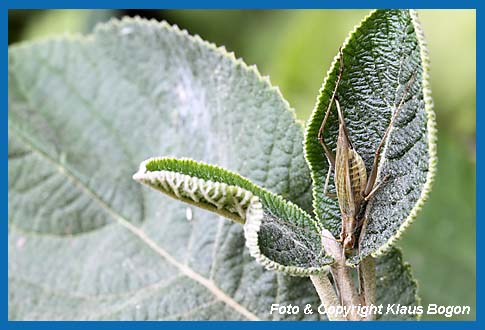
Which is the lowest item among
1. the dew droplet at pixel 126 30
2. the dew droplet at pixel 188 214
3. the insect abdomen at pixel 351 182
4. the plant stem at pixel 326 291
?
the plant stem at pixel 326 291

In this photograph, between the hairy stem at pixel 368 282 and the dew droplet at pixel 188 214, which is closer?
the hairy stem at pixel 368 282

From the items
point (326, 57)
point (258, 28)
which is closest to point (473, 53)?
point (326, 57)

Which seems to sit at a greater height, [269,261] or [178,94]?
[178,94]

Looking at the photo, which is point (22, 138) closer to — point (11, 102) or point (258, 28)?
point (11, 102)

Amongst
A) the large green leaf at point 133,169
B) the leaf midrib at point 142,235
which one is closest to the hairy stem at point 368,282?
the large green leaf at point 133,169

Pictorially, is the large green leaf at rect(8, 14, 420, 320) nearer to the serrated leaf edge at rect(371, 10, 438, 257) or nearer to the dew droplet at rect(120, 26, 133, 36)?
the dew droplet at rect(120, 26, 133, 36)

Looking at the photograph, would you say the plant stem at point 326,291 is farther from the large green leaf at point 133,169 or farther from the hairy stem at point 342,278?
the large green leaf at point 133,169

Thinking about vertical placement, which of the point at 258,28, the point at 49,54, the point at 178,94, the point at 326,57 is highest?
the point at 258,28

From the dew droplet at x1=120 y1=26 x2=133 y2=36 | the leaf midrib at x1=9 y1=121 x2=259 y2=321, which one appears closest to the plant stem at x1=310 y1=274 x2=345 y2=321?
the leaf midrib at x1=9 y1=121 x2=259 y2=321
